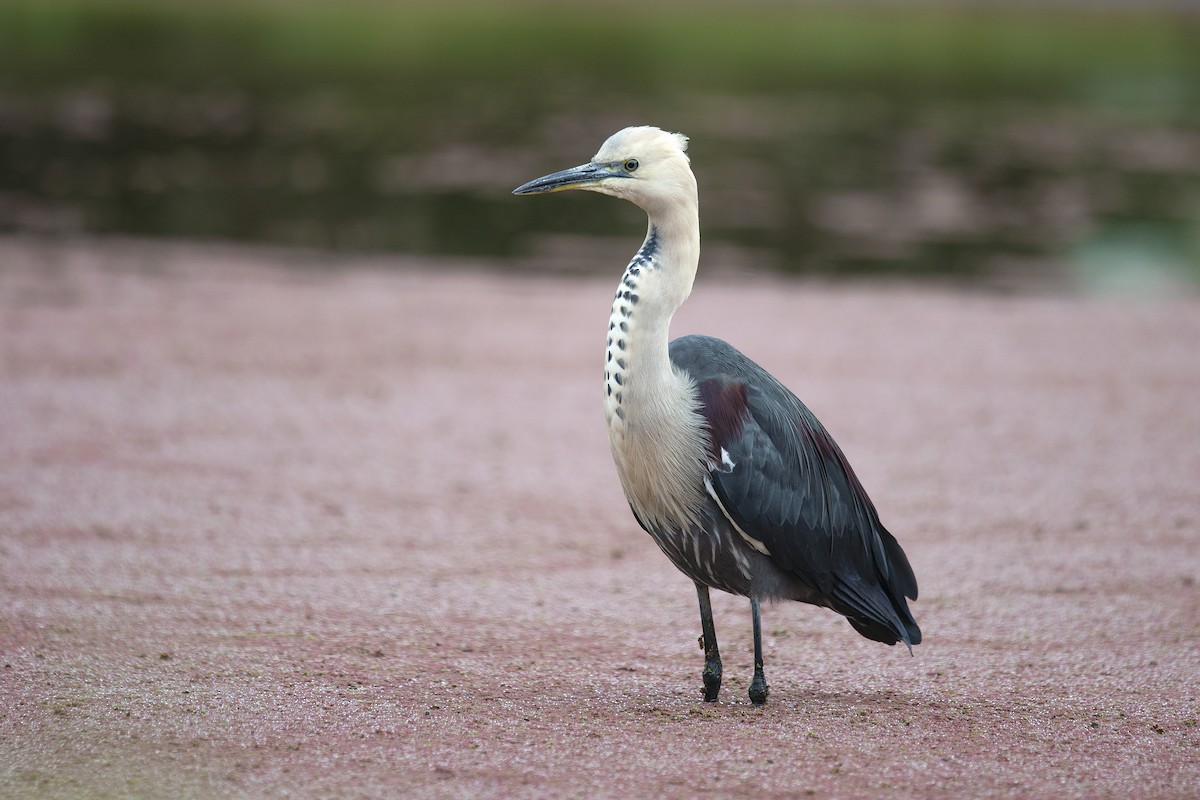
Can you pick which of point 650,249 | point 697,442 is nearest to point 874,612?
point 697,442

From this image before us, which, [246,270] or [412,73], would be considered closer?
[246,270]

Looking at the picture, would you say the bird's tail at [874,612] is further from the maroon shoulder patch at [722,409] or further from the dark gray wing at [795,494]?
the maroon shoulder patch at [722,409]

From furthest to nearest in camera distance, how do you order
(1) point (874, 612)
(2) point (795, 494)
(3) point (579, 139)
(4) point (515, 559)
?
(3) point (579, 139), (4) point (515, 559), (1) point (874, 612), (2) point (795, 494)

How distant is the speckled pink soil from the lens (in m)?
4.35

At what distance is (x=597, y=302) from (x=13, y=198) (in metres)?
7.61

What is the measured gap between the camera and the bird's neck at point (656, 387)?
452cm

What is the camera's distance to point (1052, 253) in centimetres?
1545

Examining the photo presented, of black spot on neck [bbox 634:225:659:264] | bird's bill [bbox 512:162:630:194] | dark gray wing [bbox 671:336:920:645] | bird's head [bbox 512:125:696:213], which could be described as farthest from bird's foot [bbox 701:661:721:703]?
bird's bill [bbox 512:162:630:194]

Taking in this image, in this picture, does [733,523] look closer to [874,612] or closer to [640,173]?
[874,612]

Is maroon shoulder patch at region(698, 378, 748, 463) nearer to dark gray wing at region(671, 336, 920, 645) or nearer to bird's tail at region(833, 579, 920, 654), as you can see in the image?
dark gray wing at region(671, 336, 920, 645)

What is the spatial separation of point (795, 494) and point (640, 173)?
1191mm

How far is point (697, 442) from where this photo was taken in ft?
15.0

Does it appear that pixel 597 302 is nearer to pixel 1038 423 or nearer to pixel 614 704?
pixel 1038 423

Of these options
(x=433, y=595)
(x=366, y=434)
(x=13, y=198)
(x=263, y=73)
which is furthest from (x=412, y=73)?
(x=433, y=595)
